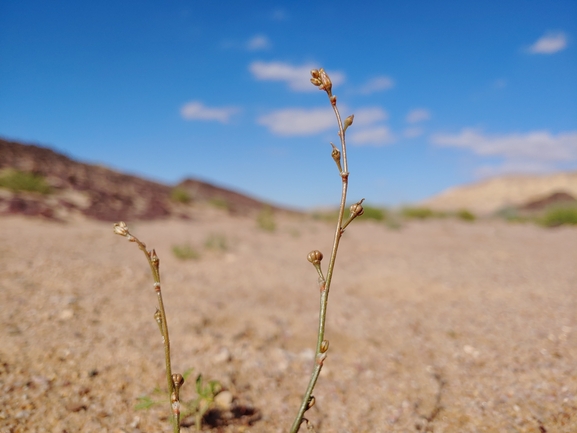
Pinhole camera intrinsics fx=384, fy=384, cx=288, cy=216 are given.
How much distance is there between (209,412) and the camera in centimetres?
157

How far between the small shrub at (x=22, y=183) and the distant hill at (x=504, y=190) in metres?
38.1

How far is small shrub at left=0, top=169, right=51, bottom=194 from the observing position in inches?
277

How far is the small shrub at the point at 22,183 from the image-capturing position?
7039mm

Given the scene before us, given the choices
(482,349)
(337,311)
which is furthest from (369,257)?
(482,349)

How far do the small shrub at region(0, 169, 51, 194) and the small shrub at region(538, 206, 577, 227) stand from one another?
11859 millimetres

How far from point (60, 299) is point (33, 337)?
0.56m

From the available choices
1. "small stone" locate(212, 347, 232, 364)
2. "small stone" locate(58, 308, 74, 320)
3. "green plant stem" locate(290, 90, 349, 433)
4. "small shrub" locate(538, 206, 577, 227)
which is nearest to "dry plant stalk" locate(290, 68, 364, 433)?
"green plant stem" locate(290, 90, 349, 433)

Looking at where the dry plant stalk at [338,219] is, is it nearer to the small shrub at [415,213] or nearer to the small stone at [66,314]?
the small stone at [66,314]

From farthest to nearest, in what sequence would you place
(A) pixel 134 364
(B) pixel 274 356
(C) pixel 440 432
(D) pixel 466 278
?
(D) pixel 466 278
(B) pixel 274 356
(A) pixel 134 364
(C) pixel 440 432

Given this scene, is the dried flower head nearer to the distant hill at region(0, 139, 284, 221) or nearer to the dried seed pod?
the dried seed pod

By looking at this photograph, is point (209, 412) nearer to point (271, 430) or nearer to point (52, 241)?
point (271, 430)

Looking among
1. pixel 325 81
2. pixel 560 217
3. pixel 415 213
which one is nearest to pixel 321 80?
pixel 325 81

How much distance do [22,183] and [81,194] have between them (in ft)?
3.77

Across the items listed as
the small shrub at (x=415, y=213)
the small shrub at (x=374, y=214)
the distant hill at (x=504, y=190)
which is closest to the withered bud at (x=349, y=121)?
the small shrub at (x=374, y=214)
